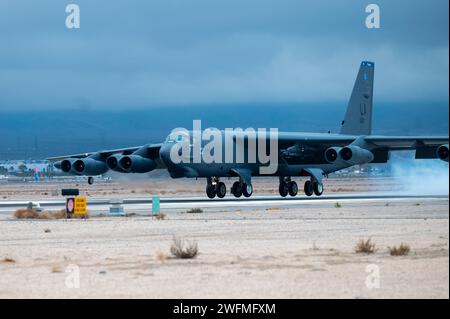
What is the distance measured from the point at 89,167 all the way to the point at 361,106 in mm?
19513

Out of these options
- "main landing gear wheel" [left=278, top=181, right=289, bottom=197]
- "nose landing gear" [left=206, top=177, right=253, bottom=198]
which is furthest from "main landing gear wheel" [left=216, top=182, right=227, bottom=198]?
"main landing gear wheel" [left=278, top=181, right=289, bottom=197]

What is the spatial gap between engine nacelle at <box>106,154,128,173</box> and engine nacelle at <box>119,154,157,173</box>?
1.06 ft

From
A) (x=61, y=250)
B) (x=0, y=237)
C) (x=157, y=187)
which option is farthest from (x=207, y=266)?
(x=157, y=187)

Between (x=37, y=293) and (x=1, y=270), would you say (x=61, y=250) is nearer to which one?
(x=1, y=270)

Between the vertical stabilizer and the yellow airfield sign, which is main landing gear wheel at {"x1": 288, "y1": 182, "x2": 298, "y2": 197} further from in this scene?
the yellow airfield sign

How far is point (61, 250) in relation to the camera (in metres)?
26.3

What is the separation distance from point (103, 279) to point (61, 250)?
660 cm

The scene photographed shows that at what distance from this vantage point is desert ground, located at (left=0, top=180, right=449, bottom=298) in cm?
1825

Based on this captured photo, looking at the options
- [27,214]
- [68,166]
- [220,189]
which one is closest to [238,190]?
[220,189]

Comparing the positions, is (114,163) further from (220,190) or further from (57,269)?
(57,269)
